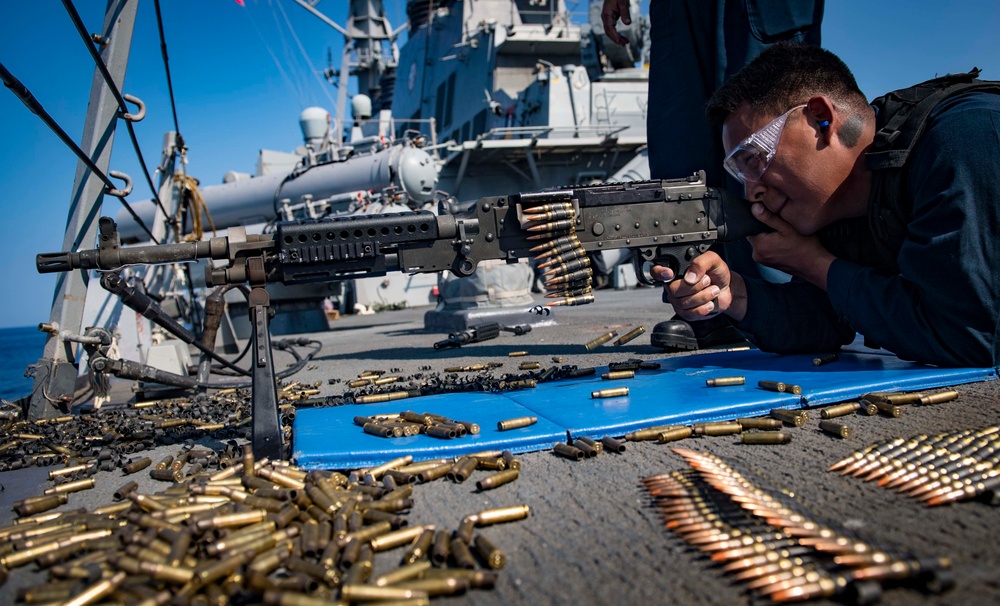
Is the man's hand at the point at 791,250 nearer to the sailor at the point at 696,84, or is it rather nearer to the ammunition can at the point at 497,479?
the sailor at the point at 696,84

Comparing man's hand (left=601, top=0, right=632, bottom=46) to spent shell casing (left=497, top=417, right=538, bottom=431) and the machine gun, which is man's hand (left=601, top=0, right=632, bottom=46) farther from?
spent shell casing (left=497, top=417, right=538, bottom=431)

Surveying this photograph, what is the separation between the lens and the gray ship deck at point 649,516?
1565 mm

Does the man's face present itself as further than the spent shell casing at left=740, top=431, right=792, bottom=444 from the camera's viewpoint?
Yes

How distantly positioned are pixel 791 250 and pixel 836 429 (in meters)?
1.49

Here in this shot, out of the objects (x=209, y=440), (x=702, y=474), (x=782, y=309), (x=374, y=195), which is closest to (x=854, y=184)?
(x=782, y=309)

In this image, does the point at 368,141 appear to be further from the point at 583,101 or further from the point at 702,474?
the point at 702,474

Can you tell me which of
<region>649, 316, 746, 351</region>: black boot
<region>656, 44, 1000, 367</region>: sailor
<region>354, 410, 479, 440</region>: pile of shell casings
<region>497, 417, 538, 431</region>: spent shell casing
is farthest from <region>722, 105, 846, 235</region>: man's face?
<region>354, 410, 479, 440</region>: pile of shell casings

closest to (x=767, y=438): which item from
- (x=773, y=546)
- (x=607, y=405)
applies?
(x=607, y=405)

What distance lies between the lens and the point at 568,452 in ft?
8.79

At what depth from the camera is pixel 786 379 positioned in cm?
356

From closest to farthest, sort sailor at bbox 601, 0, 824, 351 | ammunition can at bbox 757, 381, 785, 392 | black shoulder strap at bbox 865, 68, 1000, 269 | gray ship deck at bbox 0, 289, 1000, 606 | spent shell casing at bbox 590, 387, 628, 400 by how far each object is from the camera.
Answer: gray ship deck at bbox 0, 289, 1000, 606
black shoulder strap at bbox 865, 68, 1000, 269
ammunition can at bbox 757, 381, 785, 392
spent shell casing at bbox 590, 387, 628, 400
sailor at bbox 601, 0, 824, 351

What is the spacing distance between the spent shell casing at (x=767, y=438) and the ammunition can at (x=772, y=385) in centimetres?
62

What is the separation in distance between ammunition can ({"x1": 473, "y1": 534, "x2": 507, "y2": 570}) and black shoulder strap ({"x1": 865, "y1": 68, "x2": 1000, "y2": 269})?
9.18ft

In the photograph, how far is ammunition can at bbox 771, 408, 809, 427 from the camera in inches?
114
